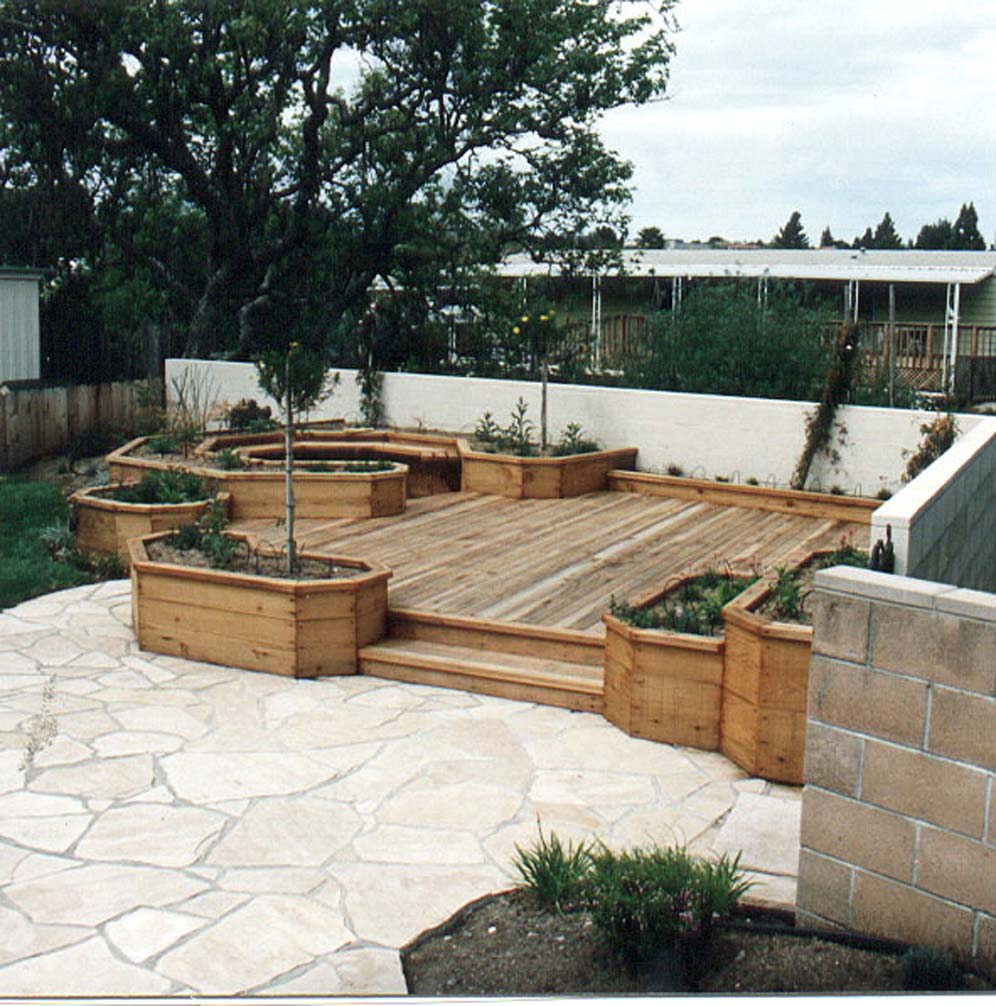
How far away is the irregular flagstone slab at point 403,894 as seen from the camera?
11.2 feet

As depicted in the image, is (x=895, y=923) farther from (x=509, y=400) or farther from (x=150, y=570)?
(x=509, y=400)

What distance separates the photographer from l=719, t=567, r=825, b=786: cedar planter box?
4.60m

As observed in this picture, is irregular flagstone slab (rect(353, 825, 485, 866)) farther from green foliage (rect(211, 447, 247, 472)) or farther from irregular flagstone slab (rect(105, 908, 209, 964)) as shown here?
green foliage (rect(211, 447, 247, 472))

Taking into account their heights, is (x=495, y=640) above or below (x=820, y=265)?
Result: below

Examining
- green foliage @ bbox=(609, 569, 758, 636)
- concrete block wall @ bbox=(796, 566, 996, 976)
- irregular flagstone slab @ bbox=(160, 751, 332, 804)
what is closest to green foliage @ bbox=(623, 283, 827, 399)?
green foliage @ bbox=(609, 569, 758, 636)

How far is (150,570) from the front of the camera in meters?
6.09

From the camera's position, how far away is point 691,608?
211 inches

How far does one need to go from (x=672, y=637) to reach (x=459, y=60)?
10888 millimetres

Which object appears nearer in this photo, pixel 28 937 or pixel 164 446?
pixel 28 937

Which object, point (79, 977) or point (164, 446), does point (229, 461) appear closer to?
point (164, 446)

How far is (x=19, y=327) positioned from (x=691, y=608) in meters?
10.4

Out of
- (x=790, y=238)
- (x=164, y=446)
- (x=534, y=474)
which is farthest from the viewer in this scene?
(x=790, y=238)

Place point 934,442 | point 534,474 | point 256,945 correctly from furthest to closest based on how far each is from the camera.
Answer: point 534,474
point 934,442
point 256,945

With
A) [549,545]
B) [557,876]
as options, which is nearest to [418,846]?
[557,876]
